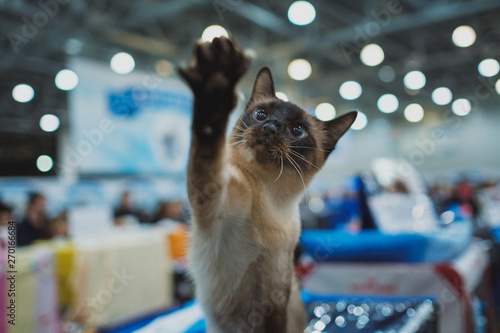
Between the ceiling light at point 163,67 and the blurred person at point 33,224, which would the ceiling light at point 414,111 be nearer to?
the ceiling light at point 163,67

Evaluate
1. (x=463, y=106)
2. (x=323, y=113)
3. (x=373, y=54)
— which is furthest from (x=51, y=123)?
(x=323, y=113)

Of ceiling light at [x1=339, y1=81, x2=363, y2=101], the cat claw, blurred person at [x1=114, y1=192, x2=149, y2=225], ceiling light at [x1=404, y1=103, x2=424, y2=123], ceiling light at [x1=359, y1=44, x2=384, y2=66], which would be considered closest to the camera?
the cat claw

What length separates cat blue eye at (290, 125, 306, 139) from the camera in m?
0.59

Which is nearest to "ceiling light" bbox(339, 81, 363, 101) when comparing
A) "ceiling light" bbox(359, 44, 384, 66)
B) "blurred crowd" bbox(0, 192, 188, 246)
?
"ceiling light" bbox(359, 44, 384, 66)

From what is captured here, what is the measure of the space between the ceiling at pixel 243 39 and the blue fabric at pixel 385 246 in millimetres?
2364

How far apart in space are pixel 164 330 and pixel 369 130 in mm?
12831

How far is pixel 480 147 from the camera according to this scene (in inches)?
454

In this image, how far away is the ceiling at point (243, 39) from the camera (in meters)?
5.38

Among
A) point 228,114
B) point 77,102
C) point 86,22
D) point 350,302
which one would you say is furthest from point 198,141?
point 86,22

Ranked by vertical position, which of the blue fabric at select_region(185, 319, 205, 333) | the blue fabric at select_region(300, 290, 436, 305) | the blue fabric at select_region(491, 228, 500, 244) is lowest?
the blue fabric at select_region(491, 228, 500, 244)

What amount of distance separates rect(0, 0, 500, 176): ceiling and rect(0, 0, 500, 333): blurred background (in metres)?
0.04

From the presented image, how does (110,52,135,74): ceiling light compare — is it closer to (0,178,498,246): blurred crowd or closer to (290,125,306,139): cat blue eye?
(0,178,498,246): blurred crowd

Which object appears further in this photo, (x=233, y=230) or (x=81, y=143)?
(x=81, y=143)

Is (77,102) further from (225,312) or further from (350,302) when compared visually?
(225,312)
